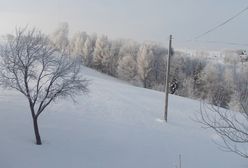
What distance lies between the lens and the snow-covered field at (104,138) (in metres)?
18.5

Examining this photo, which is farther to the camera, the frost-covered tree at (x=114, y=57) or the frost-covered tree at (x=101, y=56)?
the frost-covered tree at (x=101, y=56)

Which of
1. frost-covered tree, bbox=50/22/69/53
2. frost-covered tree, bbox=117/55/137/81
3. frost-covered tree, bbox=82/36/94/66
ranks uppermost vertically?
frost-covered tree, bbox=50/22/69/53

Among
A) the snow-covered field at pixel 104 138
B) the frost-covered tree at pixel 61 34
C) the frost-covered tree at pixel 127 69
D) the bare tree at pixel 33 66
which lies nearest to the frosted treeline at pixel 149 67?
the frost-covered tree at pixel 127 69

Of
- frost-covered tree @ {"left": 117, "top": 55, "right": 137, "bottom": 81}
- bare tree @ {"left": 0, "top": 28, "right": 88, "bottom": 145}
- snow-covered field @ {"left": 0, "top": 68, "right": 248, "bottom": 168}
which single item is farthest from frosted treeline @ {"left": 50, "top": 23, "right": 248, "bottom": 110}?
bare tree @ {"left": 0, "top": 28, "right": 88, "bottom": 145}

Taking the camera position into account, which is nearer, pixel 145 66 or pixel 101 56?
pixel 145 66

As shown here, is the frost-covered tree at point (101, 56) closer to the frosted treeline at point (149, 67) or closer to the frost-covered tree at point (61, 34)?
the frosted treeline at point (149, 67)

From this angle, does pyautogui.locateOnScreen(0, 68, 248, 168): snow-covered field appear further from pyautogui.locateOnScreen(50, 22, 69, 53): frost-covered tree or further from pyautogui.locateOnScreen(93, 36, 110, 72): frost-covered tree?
pyautogui.locateOnScreen(50, 22, 69, 53): frost-covered tree

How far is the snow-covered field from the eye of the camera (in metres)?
18.5

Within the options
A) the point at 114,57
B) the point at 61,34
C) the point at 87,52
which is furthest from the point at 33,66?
the point at 61,34

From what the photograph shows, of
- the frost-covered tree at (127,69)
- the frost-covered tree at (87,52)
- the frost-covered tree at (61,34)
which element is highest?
the frost-covered tree at (61,34)

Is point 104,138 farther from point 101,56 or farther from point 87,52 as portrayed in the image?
point 87,52

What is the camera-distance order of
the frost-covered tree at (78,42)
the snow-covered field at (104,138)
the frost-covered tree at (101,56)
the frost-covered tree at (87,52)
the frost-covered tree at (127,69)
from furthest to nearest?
the frost-covered tree at (78,42) < the frost-covered tree at (87,52) < the frost-covered tree at (101,56) < the frost-covered tree at (127,69) < the snow-covered field at (104,138)

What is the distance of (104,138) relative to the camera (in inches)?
869

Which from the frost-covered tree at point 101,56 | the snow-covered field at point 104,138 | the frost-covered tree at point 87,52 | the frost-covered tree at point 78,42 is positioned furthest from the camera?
the frost-covered tree at point 78,42
